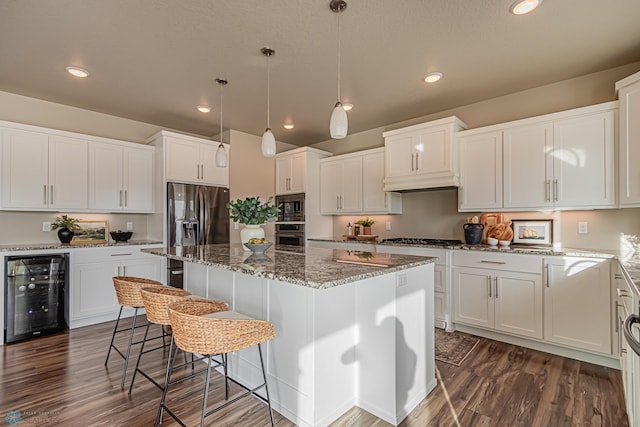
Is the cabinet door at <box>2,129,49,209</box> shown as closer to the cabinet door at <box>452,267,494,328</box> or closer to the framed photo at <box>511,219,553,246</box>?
the cabinet door at <box>452,267,494,328</box>

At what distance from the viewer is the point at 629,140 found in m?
2.51

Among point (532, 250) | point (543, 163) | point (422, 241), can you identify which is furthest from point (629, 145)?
point (422, 241)

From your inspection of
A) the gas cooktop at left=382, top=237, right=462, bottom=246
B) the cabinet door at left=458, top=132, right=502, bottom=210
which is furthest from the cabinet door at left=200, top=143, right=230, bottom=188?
the cabinet door at left=458, top=132, right=502, bottom=210

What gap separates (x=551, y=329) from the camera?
9.05 ft

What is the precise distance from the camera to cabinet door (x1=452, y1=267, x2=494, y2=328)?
10.2 ft

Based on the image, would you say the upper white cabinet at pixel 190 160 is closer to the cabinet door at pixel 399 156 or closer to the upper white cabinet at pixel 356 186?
the upper white cabinet at pixel 356 186

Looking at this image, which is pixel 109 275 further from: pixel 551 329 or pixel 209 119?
pixel 551 329

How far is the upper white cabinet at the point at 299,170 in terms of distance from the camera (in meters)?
4.94

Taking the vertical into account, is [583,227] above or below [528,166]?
below

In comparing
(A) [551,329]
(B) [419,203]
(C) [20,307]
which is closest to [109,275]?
(C) [20,307]

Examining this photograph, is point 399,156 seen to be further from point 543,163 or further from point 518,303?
point 518,303

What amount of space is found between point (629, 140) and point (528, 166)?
0.75 metres

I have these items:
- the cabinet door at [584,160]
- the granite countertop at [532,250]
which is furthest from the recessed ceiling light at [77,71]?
the cabinet door at [584,160]

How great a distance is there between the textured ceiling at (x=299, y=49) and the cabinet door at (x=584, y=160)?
0.58 metres
